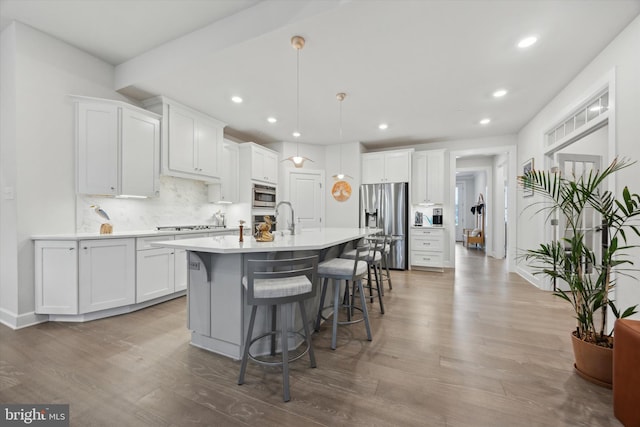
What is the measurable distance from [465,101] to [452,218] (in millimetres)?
2627

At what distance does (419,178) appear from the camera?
5.63 meters

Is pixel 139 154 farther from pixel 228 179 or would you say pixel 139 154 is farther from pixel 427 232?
pixel 427 232

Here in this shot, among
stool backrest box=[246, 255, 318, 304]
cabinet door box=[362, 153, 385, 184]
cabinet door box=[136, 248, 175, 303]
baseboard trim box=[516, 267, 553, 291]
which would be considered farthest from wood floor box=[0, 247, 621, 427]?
cabinet door box=[362, 153, 385, 184]

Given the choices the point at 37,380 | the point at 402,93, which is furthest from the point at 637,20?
the point at 37,380

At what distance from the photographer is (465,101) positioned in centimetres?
366

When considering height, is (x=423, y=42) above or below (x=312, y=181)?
above

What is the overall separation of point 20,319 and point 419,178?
6208mm

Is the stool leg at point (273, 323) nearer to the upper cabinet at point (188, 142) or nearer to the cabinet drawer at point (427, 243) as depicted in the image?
the upper cabinet at point (188, 142)

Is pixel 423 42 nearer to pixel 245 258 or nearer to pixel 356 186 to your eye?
pixel 245 258

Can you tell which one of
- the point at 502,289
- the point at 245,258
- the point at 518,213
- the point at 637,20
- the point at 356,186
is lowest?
the point at 502,289

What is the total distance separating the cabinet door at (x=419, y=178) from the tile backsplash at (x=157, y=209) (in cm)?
402

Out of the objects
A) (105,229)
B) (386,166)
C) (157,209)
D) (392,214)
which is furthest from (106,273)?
(386,166)

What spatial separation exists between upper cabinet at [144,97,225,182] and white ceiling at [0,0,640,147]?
218mm

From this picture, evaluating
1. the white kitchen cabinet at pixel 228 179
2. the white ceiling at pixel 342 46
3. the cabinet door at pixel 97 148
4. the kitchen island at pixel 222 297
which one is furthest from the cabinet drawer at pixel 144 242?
the white ceiling at pixel 342 46
